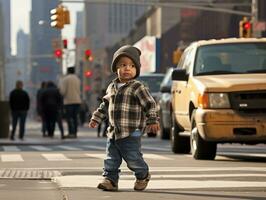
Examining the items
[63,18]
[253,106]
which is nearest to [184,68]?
[253,106]

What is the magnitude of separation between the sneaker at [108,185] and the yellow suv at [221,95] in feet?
13.2

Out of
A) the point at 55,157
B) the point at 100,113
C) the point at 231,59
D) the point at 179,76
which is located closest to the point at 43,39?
the point at 55,157

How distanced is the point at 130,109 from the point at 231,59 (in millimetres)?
5270

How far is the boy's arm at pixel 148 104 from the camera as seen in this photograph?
9117mm

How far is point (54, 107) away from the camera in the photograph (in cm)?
2680

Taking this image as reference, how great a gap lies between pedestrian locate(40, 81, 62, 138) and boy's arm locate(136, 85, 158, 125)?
690 inches

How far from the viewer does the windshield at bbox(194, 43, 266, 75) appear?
1406 centimetres

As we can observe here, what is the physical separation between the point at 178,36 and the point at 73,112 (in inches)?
3306

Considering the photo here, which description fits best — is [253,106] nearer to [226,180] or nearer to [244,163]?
[244,163]

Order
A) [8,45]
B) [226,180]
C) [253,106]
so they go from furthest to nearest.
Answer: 1. [8,45]
2. [253,106]
3. [226,180]

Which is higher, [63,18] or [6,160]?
[63,18]

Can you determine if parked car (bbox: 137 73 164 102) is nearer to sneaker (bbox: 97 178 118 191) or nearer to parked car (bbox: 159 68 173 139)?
parked car (bbox: 159 68 173 139)

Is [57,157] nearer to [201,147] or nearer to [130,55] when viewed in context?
[201,147]

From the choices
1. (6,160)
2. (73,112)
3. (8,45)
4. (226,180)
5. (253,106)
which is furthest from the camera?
(8,45)
